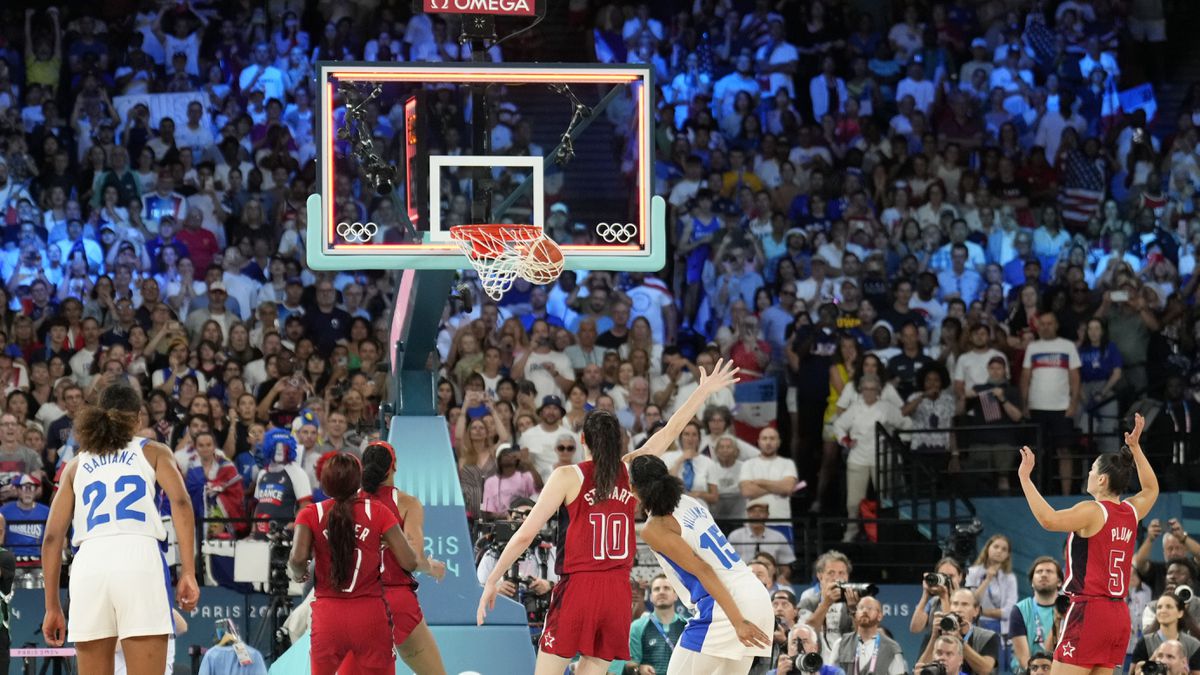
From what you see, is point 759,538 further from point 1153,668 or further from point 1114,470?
point 1114,470

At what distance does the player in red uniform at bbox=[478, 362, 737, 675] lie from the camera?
32.0 feet

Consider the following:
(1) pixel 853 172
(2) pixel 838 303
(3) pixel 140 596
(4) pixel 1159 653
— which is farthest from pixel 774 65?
(3) pixel 140 596

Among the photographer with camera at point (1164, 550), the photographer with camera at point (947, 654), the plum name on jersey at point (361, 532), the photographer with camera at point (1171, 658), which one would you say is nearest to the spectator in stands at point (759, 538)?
the photographer with camera at point (1164, 550)

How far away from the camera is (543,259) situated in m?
11.3

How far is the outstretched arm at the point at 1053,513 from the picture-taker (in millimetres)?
10859

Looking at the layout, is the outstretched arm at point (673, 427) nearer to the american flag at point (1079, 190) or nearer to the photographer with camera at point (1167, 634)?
the photographer with camera at point (1167, 634)

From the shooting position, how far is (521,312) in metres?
19.2

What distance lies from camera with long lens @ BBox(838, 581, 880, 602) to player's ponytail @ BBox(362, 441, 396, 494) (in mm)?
4249

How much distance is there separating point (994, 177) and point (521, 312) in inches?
234

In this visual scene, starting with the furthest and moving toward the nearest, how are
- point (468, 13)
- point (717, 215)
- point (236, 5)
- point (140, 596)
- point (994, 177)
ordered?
point (236, 5)
point (994, 177)
point (717, 215)
point (468, 13)
point (140, 596)

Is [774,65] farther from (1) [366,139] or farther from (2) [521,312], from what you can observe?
(1) [366,139]

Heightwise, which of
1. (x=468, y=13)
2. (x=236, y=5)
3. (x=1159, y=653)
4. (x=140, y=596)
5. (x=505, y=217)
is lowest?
(x=1159, y=653)

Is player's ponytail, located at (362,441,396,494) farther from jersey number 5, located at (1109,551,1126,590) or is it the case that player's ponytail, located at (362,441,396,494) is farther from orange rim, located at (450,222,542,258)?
jersey number 5, located at (1109,551,1126,590)

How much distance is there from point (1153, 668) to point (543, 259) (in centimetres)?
452
